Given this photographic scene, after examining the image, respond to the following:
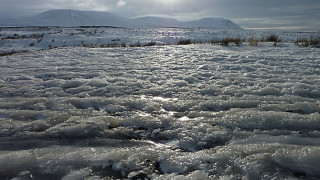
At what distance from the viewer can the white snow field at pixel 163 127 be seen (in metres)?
2.36

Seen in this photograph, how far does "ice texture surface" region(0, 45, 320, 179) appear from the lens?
7.75ft

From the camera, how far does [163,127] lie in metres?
3.27

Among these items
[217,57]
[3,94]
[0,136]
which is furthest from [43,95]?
[217,57]

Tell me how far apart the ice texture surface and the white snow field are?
1 centimetres

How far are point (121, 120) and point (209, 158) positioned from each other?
60.8 inches

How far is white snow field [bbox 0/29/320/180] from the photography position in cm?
236

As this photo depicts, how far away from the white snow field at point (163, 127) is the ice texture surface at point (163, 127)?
0.5 inches

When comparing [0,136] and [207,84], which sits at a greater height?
[207,84]

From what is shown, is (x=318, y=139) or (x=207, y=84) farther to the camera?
(x=207, y=84)

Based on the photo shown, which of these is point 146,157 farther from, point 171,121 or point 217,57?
point 217,57

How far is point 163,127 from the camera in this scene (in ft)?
10.7

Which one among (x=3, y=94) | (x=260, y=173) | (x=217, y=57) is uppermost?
(x=217, y=57)

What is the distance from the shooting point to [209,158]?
8.09 ft

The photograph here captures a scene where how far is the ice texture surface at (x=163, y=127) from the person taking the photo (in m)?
2.36
